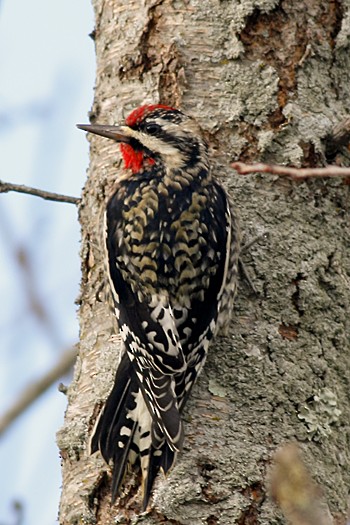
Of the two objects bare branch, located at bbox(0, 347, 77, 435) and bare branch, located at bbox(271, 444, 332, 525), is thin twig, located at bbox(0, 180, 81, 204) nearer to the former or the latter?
bare branch, located at bbox(0, 347, 77, 435)

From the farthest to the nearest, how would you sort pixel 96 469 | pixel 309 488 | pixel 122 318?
pixel 122 318 → pixel 96 469 → pixel 309 488

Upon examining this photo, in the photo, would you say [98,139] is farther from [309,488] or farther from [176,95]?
[309,488]

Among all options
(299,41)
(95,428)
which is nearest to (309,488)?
(95,428)

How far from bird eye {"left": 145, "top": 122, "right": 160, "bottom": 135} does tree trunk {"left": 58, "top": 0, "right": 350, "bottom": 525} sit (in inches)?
4.4

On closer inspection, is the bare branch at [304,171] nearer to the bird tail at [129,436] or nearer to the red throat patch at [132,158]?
the bird tail at [129,436]

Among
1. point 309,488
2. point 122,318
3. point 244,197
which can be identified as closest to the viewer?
point 309,488

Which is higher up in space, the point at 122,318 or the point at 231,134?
the point at 231,134

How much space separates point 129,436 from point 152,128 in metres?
1.27

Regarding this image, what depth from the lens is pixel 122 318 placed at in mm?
3123

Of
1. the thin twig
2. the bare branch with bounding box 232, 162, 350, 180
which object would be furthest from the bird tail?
the bare branch with bounding box 232, 162, 350, 180

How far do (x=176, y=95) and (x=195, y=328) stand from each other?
1.00 meters

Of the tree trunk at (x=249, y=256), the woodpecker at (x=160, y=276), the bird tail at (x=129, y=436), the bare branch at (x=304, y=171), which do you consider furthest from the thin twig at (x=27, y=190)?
the bare branch at (x=304, y=171)

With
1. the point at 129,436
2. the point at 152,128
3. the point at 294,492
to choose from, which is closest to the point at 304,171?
the point at 294,492

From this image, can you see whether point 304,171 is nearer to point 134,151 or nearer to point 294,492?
point 294,492
